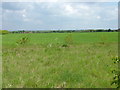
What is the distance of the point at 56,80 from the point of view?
605 centimetres

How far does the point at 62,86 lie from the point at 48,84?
410 mm

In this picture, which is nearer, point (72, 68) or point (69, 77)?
point (69, 77)

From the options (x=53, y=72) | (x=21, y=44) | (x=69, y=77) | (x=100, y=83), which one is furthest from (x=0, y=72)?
(x=21, y=44)

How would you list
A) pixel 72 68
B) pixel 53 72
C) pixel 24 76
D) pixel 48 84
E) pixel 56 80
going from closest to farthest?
pixel 48 84, pixel 56 80, pixel 24 76, pixel 53 72, pixel 72 68

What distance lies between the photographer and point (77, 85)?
5590 millimetres

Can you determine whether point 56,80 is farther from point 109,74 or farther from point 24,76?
point 109,74

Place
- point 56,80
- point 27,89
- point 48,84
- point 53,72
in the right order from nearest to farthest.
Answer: point 27,89 < point 48,84 < point 56,80 < point 53,72

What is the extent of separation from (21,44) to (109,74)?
11.6m

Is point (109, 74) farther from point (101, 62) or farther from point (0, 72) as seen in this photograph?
point (0, 72)

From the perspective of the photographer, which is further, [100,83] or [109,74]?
[109,74]

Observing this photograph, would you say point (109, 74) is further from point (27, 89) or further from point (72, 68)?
point (27, 89)

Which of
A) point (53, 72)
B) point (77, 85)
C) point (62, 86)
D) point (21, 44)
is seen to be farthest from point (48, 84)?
point (21, 44)

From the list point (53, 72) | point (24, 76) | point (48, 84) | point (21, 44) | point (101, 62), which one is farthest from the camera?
point (21, 44)

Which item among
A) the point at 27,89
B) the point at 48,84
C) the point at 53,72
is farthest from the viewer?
the point at 53,72
